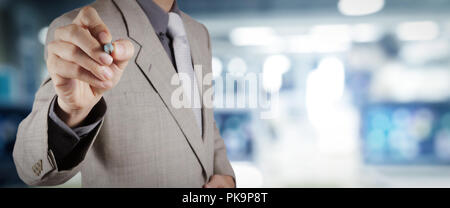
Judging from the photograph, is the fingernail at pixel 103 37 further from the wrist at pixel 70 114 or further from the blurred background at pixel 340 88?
the blurred background at pixel 340 88

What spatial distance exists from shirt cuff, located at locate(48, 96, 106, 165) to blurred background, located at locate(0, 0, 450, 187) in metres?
→ 2.58

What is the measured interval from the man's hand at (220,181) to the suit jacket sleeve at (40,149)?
18.4 inches

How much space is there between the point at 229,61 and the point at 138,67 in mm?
2655

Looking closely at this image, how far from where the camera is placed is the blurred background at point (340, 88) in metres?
3.30

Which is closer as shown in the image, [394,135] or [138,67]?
[138,67]

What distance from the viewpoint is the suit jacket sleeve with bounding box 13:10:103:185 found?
2.17 feet

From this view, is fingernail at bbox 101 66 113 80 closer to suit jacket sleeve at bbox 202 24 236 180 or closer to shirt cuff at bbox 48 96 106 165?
shirt cuff at bbox 48 96 106 165

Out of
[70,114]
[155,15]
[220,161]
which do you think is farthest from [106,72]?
[220,161]

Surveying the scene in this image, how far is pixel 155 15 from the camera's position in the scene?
99 centimetres

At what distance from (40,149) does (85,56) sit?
12.4 inches
